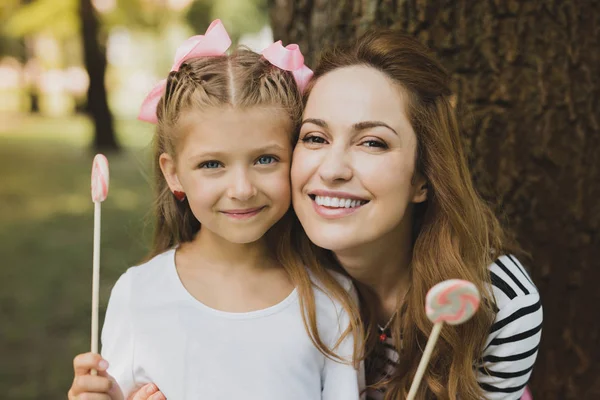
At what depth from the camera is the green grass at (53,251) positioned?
4.31 m

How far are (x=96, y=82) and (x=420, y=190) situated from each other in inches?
371

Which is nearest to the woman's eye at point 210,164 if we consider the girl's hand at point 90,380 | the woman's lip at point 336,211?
the woman's lip at point 336,211

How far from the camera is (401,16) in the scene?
7.82ft

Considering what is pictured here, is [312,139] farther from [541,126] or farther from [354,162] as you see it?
[541,126]

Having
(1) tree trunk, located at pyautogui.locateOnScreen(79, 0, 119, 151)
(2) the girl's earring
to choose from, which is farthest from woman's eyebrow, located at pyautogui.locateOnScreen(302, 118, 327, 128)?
(1) tree trunk, located at pyautogui.locateOnScreen(79, 0, 119, 151)

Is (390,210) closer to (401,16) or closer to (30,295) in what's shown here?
(401,16)

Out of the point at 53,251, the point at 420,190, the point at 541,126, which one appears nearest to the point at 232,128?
the point at 420,190

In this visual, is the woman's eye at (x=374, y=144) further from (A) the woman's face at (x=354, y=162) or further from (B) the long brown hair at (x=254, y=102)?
(B) the long brown hair at (x=254, y=102)

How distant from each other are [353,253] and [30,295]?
4267 millimetres

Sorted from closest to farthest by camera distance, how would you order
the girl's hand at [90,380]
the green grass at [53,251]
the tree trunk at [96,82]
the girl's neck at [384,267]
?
the girl's hand at [90,380], the girl's neck at [384,267], the green grass at [53,251], the tree trunk at [96,82]

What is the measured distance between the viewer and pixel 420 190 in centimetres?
196

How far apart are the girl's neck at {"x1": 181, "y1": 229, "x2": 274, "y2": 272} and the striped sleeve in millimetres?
716

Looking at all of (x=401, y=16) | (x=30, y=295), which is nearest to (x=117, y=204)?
(x=30, y=295)

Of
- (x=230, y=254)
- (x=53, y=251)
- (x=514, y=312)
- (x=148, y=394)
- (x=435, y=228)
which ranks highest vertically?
(x=435, y=228)
